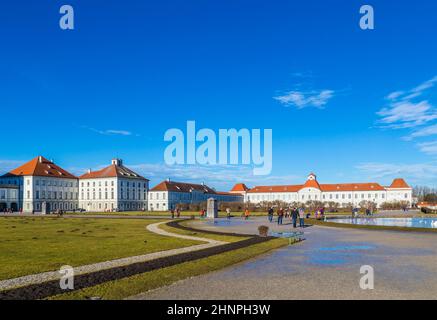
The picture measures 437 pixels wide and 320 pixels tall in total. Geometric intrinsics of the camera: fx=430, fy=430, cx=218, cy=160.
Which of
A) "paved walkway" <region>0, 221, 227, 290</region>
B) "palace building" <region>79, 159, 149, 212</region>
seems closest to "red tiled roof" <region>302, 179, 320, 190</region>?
"palace building" <region>79, 159, 149, 212</region>

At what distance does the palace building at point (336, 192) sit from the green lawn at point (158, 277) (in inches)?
5843

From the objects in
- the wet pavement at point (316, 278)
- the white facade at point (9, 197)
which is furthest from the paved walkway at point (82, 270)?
the white facade at point (9, 197)

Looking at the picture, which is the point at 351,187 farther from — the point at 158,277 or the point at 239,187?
the point at 158,277

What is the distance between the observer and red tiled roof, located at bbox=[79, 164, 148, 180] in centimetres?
12688

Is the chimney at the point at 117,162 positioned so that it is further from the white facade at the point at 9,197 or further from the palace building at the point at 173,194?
the white facade at the point at 9,197

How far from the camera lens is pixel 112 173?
126750mm

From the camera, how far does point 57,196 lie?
405 feet

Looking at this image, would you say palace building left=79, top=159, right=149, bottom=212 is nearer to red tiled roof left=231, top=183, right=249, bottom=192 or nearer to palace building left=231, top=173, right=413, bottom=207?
palace building left=231, top=173, right=413, bottom=207

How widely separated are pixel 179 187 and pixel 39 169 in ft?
146

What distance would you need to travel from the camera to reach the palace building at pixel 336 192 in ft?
528
